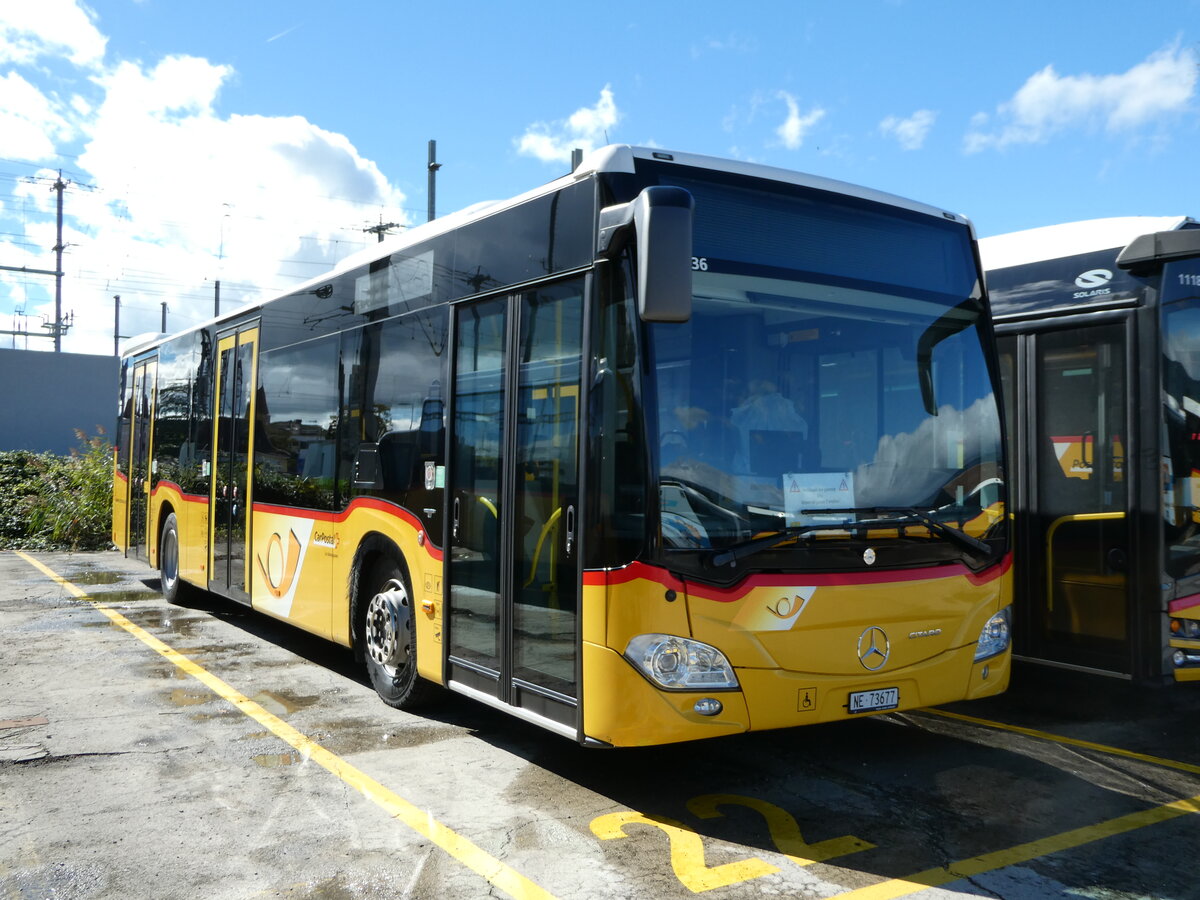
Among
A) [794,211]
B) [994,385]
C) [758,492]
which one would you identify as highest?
[794,211]

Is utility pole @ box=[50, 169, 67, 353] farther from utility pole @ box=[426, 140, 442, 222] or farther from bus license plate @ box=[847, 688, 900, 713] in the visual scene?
bus license plate @ box=[847, 688, 900, 713]

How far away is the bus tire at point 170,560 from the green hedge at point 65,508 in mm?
7786

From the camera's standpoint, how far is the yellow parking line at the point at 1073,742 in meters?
5.89

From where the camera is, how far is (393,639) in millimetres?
6770

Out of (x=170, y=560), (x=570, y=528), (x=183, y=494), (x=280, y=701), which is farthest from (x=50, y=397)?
(x=570, y=528)

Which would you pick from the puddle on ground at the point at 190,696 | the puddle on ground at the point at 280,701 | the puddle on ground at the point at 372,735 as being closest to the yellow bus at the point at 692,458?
the puddle on ground at the point at 372,735

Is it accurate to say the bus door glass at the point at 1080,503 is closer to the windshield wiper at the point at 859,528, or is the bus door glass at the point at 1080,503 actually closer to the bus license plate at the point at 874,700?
the windshield wiper at the point at 859,528

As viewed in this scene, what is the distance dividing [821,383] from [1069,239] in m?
3.34

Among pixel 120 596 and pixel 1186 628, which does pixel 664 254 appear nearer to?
pixel 1186 628

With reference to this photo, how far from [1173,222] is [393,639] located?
579 cm

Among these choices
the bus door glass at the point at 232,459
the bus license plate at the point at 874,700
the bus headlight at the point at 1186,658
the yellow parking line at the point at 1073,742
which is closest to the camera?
the bus license plate at the point at 874,700

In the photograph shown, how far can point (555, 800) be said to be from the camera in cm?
512

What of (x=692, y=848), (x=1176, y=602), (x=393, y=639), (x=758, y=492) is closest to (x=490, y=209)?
(x=758, y=492)

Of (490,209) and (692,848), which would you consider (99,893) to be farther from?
(490,209)
